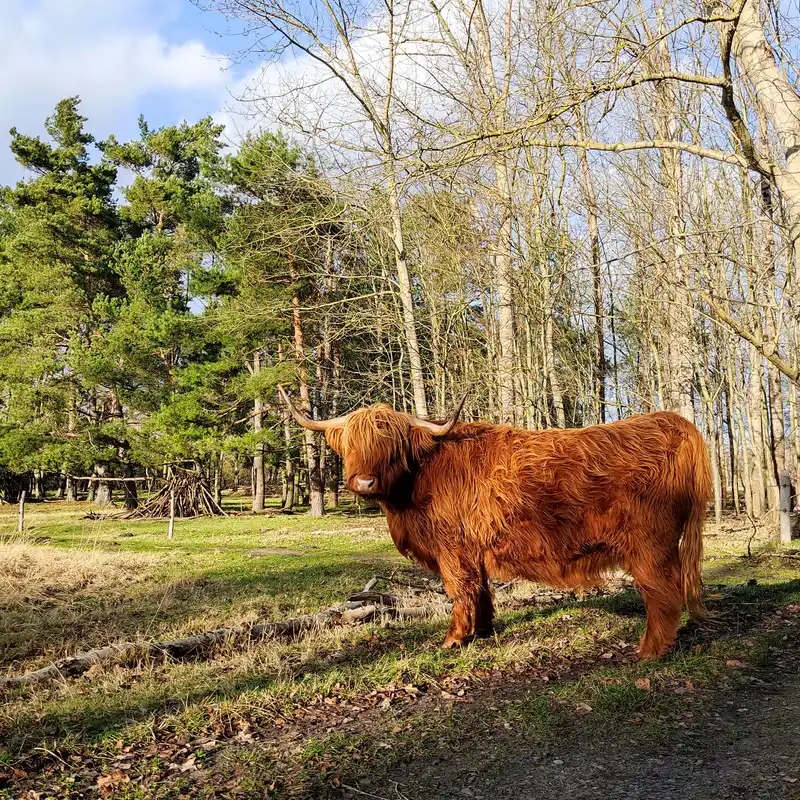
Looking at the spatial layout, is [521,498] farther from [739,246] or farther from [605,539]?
[739,246]

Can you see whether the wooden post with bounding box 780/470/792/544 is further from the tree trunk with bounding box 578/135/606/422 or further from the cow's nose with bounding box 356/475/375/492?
the cow's nose with bounding box 356/475/375/492

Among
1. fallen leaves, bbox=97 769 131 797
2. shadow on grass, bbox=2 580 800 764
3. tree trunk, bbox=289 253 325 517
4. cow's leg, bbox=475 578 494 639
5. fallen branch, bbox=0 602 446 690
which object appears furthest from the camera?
tree trunk, bbox=289 253 325 517

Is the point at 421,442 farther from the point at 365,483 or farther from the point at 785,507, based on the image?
the point at 785,507

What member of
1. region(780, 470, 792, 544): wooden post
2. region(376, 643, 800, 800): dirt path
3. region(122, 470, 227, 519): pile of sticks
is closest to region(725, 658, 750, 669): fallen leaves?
region(376, 643, 800, 800): dirt path

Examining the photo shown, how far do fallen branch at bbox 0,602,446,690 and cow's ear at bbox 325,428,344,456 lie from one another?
5.83ft

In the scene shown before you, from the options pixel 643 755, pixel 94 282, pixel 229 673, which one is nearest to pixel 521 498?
pixel 643 755

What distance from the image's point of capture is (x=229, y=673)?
16.6 ft

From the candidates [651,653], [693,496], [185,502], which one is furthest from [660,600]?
[185,502]

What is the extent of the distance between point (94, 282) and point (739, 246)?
28.0 m

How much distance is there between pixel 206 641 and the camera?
5883 millimetres

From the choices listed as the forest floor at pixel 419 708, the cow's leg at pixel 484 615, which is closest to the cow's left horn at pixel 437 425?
the cow's leg at pixel 484 615

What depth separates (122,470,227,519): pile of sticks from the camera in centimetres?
2534

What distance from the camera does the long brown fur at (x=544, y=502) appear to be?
492cm

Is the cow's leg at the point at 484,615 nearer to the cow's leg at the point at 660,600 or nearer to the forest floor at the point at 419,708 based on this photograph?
the forest floor at the point at 419,708
